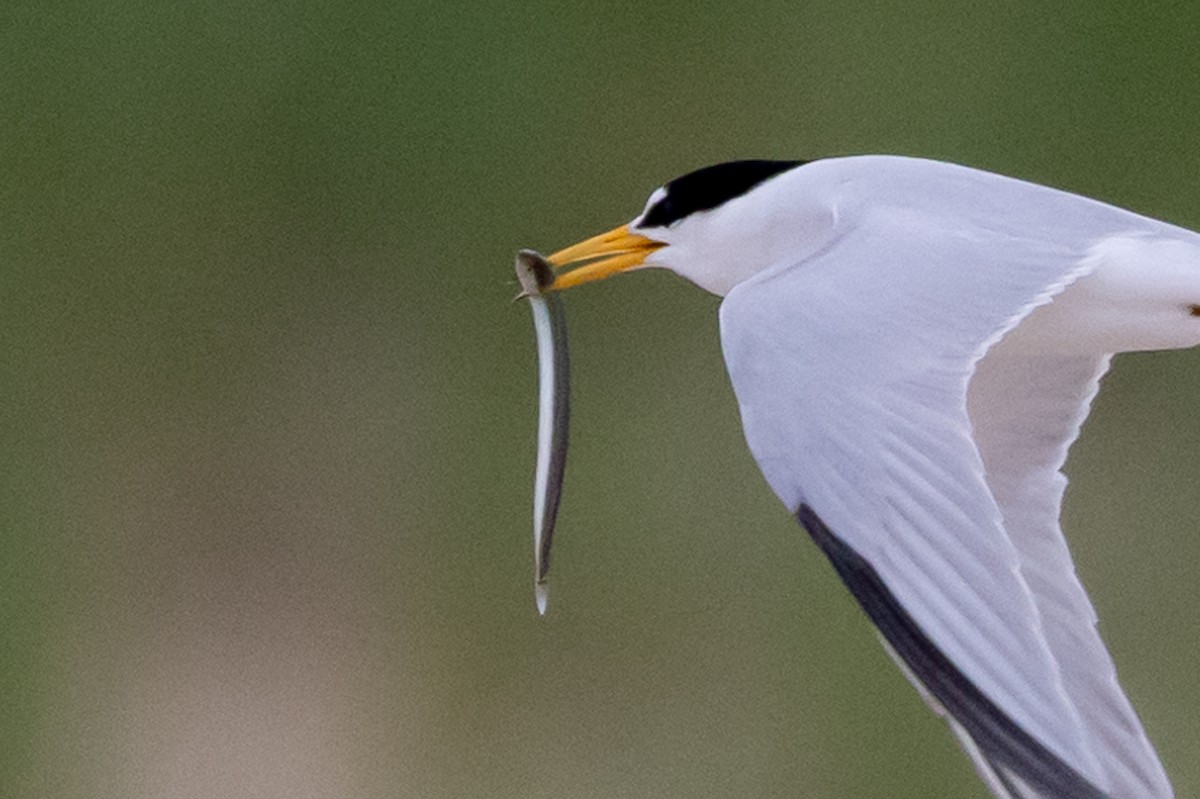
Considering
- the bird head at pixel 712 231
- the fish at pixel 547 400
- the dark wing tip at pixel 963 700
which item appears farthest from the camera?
the bird head at pixel 712 231

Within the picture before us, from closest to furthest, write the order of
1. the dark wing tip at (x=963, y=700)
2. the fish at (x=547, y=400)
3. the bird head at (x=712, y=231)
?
the dark wing tip at (x=963, y=700) → the fish at (x=547, y=400) → the bird head at (x=712, y=231)

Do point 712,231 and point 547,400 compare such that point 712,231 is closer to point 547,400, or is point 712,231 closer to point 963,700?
point 547,400

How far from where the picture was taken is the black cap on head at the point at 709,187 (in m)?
1.24

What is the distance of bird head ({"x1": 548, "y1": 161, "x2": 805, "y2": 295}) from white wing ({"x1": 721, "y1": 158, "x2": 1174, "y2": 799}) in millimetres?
34

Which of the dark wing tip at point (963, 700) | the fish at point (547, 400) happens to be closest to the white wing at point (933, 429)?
the dark wing tip at point (963, 700)

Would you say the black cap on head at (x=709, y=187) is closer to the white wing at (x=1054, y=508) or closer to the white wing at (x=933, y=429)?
the white wing at (x=933, y=429)

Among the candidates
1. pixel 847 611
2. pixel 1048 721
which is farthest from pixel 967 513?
pixel 847 611

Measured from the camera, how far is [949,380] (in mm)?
925

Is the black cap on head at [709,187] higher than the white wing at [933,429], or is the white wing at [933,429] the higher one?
the black cap on head at [709,187]

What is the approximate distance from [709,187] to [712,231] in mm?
33

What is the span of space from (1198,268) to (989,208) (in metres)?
0.11

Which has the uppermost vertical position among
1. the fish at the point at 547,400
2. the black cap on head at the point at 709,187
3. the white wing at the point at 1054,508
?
the black cap on head at the point at 709,187

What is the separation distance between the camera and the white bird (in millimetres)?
803

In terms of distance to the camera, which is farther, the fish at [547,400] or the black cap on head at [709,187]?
the black cap on head at [709,187]
